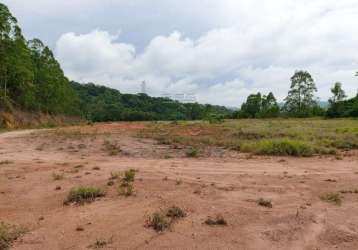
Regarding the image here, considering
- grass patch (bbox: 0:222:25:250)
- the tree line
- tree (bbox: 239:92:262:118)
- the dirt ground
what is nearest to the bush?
the dirt ground

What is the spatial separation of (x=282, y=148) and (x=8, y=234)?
1082 centimetres

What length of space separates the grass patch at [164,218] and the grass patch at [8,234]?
172 centimetres

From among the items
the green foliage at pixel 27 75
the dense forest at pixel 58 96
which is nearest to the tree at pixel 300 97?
the dense forest at pixel 58 96

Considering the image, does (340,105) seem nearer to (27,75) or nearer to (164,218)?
(27,75)

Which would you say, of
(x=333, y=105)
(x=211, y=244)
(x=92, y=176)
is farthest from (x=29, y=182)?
(x=333, y=105)

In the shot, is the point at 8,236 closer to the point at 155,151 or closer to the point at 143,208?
Result: the point at 143,208

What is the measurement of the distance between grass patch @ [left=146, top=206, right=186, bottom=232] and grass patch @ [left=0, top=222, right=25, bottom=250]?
5.65 ft

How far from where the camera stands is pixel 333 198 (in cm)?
625

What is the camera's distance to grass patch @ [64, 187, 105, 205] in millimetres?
6016

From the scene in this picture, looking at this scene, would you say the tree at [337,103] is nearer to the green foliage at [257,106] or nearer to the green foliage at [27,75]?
the green foliage at [257,106]

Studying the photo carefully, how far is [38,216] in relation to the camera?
5359mm

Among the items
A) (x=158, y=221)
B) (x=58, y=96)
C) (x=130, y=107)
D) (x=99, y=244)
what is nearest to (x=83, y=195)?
(x=158, y=221)

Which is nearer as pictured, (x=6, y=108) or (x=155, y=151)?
(x=155, y=151)

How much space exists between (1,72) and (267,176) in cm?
3201
